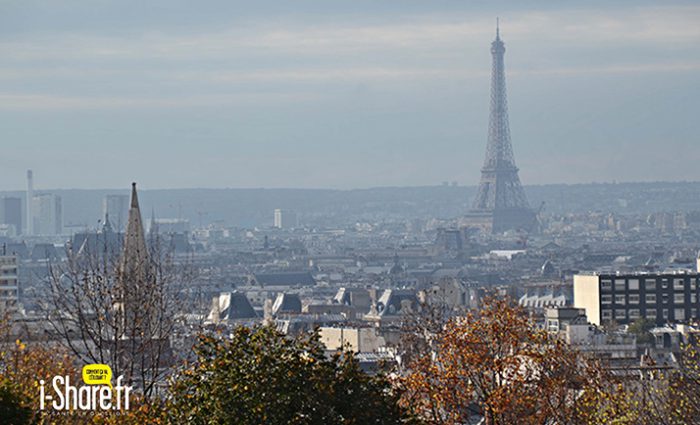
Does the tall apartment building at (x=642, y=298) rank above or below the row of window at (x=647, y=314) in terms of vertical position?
above

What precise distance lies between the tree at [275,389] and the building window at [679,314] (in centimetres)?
7228

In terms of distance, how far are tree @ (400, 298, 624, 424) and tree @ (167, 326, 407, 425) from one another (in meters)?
5.01

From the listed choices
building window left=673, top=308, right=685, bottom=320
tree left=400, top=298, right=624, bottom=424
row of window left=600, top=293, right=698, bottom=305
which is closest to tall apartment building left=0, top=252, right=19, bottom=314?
row of window left=600, top=293, right=698, bottom=305

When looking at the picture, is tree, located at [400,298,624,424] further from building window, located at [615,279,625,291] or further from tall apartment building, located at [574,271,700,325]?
building window, located at [615,279,625,291]

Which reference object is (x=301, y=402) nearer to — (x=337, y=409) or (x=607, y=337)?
(x=337, y=409)

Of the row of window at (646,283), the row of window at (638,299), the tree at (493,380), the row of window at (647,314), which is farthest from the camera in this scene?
the row of window at (646,283)

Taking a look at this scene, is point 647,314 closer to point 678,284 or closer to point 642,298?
point 642,298

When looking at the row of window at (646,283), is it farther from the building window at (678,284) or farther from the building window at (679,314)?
the building window at (679,314)

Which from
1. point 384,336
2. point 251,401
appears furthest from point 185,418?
point 384,336

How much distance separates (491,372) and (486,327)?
619 millimetres

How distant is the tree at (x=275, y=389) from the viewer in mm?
23031

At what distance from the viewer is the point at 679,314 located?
95875 mm

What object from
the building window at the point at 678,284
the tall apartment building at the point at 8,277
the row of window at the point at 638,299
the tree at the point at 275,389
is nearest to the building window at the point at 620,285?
the row of window at the point at 638,299

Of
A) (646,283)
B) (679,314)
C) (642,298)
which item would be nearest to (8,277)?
(646,283)
